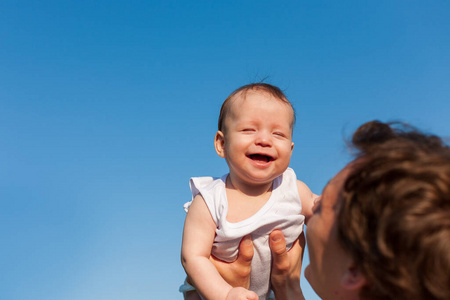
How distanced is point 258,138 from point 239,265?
1139 mm

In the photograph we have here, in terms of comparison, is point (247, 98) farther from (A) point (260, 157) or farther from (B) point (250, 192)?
(B) point (250, 192)

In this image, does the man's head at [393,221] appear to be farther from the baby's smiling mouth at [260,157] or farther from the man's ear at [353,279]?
the baby's smiling mouth at [260,157]

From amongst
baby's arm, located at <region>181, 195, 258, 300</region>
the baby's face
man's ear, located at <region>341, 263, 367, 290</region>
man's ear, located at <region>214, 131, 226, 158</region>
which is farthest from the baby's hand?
man's ear, located at <region>214, 131, 226, 158</region>

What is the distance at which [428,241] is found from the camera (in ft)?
5.59

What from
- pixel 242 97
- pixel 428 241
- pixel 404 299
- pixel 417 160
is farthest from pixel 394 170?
pixel 242 97

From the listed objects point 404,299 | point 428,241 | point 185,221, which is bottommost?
point 404,299

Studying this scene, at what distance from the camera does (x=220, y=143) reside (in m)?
3.83

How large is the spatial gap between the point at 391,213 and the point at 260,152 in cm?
178

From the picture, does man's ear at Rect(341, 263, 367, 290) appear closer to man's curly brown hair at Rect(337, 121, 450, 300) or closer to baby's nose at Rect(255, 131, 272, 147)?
man's curly brown hair at Rect(337, 121, 450, 300)

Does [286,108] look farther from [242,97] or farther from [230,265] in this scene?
[230,265]

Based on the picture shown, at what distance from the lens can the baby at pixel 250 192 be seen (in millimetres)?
3459

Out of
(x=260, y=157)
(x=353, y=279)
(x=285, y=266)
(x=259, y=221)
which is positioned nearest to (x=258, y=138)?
(x=260, y=157)

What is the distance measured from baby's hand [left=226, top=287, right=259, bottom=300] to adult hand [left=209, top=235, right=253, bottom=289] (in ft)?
1.97

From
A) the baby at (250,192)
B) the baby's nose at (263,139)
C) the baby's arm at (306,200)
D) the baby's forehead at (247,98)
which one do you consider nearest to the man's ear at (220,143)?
the baby at (250,192)
